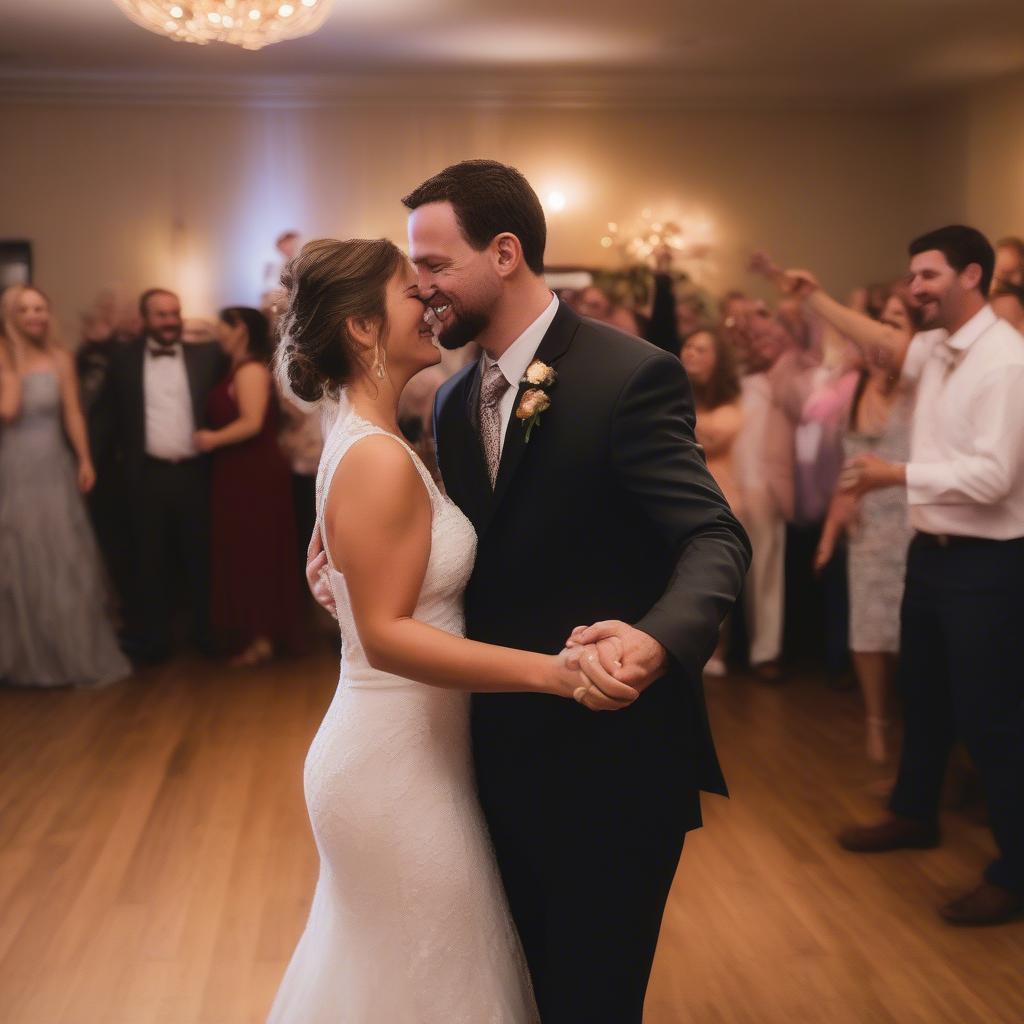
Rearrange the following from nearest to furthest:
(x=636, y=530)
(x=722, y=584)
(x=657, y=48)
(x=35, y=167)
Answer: (x=722, y=584) < (x=636, y=530) < (x=657, y=48) < (x=35, y=167)

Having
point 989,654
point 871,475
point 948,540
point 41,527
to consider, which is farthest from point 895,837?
point 41,527

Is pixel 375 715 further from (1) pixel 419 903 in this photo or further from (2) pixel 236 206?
(2) pixel 236 206

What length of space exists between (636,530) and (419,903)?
65 centimetres

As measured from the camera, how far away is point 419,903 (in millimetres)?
1895

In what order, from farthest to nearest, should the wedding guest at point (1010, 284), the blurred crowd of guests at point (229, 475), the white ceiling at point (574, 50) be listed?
the white ceiling at point (574, 50)
the blurred crowd of guests at point (229, 475)
the wedding guest at point (1010, 284)

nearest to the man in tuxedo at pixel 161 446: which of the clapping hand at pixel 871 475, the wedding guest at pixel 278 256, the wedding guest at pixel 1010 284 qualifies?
the wedding guest at pixel 278 256

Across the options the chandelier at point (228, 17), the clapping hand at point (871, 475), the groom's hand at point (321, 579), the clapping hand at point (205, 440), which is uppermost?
the chandelier at point (228, 17)

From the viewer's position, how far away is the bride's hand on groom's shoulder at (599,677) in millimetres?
1522

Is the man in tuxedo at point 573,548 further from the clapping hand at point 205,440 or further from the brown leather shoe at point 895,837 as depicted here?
the clapping hand at point 205,440

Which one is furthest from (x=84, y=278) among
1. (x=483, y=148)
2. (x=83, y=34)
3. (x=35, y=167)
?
(x=483, y=148)

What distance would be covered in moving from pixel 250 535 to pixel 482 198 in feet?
14.4

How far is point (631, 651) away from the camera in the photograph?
1.54 m

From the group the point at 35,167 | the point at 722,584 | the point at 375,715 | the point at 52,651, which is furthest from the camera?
the point at 35,167

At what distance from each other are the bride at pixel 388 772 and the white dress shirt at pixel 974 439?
1.67 meters
